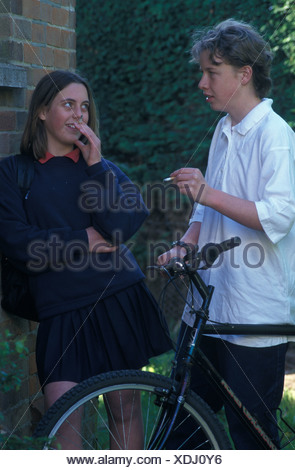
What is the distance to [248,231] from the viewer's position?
296 centimetres

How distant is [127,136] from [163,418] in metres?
5.29

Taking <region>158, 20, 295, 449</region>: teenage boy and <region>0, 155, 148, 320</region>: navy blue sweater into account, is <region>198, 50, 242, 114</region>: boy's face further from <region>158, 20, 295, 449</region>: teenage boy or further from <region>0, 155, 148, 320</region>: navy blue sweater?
<region>0, 155, 148, 320</region>: navy blue sweater

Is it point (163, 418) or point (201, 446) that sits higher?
point (163, 418)

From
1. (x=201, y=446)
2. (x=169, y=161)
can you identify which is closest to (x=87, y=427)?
(x=201, y=446)

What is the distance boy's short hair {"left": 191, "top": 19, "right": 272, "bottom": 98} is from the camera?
2.94 m

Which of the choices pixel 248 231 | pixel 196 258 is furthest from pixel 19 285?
pixel 248 231

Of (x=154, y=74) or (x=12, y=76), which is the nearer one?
(x=12, y=76)

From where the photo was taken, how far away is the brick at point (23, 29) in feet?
11.1

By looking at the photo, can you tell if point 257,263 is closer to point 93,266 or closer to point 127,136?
point 93,266

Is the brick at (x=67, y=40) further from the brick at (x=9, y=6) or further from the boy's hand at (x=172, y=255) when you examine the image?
the boy's hand at (x=172, y=255)

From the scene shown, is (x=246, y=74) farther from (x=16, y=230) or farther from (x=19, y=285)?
(x=19, y=285)

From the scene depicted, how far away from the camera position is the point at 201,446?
9.78ft

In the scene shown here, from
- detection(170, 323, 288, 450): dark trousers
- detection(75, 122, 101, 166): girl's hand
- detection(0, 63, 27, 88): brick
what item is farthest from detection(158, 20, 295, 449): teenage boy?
detection(0, 63, 27, 88): brick

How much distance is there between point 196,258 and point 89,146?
0.70m
